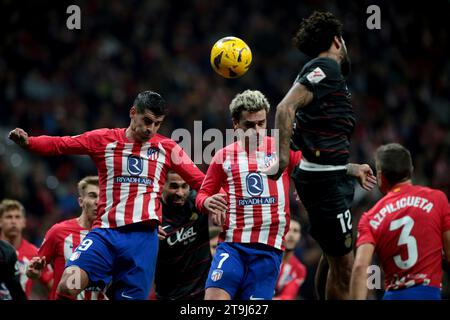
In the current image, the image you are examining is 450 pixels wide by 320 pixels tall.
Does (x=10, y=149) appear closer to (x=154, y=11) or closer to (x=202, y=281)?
(x=154, y=11)

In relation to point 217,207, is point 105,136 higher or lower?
higher

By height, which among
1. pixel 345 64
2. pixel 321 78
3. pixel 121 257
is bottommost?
pixel 121 257

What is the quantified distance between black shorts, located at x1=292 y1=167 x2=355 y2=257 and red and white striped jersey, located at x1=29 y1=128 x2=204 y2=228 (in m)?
1.02

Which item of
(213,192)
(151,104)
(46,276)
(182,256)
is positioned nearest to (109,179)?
(151,104)

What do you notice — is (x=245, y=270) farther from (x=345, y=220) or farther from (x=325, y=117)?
(x=325, y=117)

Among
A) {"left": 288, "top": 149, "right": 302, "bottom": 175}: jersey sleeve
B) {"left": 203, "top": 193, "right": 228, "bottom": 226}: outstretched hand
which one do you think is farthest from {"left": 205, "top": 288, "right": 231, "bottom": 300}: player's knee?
{"left": 288, "top": 149, "right": 302, "bottom": 175}: jersey sleeve

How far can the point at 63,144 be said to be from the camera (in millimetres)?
6074

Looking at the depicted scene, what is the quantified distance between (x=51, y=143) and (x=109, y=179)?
0.53 metres

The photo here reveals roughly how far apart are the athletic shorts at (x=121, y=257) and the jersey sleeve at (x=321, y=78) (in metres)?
1.73

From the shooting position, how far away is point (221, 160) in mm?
6176

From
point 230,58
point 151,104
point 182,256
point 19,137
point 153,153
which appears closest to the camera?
point 19,137

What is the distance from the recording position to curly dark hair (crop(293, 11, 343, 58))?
569cm

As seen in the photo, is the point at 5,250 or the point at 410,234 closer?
the point at 410,234

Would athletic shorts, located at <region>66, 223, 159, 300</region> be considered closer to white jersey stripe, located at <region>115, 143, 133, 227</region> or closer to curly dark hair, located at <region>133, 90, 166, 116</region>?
white jersey stripe, located at <region>115, 143, 133, 227</region>
